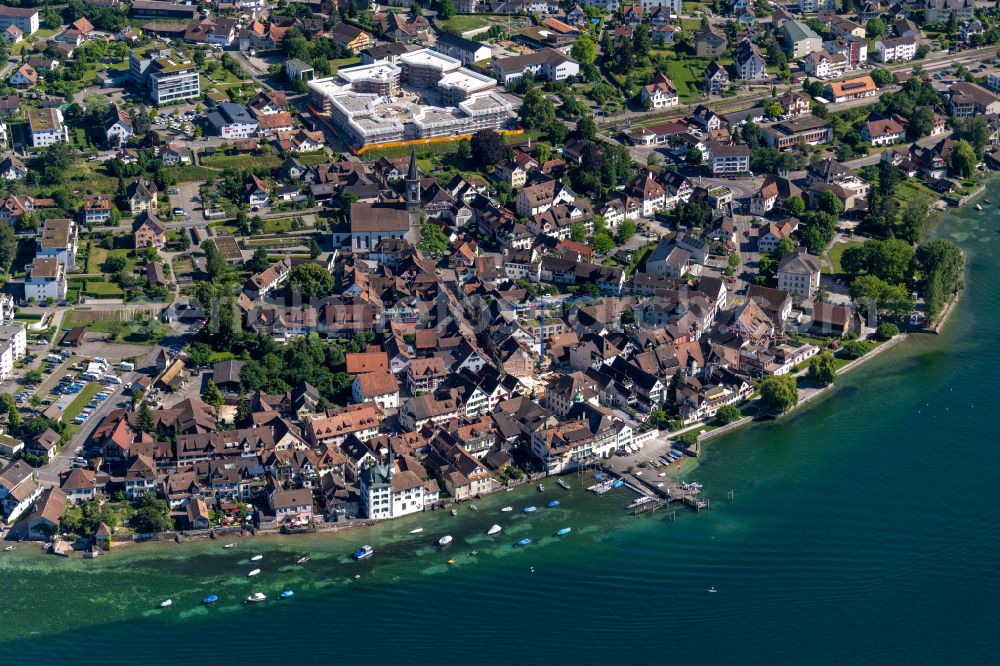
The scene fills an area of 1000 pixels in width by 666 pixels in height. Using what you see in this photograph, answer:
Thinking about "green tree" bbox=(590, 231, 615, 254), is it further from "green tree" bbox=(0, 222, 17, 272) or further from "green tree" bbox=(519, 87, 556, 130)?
"green tree" bbox=(0, 222, 17, 272)

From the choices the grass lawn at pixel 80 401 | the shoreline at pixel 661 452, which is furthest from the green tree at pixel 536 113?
the grass lawn at pixel 80 401

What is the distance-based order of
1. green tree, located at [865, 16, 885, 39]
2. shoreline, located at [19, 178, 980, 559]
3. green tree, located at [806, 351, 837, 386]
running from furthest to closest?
green tree, located at [865, 16, 885, 39] → green tree, located at [806, 351, 837, 386] → shoreline, located at [19, 178, 980, 559]

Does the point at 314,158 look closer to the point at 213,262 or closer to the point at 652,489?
the point at 213,262

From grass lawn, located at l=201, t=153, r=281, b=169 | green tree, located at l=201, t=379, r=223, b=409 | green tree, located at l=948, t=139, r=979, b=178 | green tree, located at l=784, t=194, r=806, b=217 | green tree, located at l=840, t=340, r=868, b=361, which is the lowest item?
green tree, located at l=201, t=379, r=223, b=409

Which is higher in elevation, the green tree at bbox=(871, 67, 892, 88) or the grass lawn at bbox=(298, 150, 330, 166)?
the green tree at bbox=(871, 67, 892, 88)

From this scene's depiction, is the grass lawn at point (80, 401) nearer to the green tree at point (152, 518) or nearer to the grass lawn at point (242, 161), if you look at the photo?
the green tree at point (152, 518)

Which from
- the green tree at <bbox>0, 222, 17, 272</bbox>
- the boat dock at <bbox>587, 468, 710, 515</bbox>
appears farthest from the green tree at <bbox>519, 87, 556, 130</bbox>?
the boat dock at <bbox>587, 468, 710, 515</bbox>

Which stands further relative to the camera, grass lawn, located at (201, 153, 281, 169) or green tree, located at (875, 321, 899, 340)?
grass lawn, located at (201, 153, 281, 169)

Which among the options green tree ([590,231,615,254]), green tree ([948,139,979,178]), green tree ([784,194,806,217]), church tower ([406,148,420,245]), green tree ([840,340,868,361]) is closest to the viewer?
green tree ([840,340,868,361])
